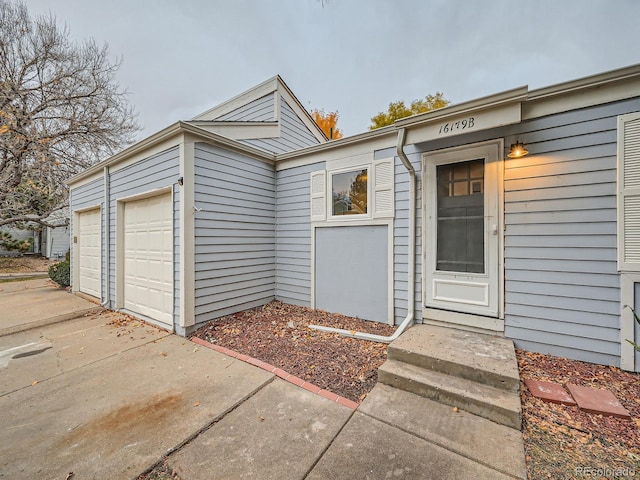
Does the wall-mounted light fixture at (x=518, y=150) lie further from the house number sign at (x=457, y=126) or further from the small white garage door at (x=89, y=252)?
the small white garage door at (x=89, y=252)

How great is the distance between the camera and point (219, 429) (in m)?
2.04

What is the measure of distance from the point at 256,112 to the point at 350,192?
12.4ft

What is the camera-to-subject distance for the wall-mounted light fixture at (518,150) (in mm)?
3029

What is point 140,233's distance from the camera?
4.84 metres

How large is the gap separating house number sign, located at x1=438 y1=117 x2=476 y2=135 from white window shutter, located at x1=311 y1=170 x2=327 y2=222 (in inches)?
84.8

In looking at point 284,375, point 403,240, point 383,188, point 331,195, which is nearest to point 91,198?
point 331,195

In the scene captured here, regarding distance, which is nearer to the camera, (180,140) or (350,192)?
(180,140)

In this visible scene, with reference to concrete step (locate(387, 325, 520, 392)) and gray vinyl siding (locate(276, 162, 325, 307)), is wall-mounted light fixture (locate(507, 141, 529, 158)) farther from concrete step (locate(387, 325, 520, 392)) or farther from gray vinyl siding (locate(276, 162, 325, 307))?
gray vinyl siding (locate(276, 162, 325, 307))

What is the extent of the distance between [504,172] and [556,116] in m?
0.75

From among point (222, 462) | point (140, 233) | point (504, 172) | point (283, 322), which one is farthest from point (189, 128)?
point (504, 172)

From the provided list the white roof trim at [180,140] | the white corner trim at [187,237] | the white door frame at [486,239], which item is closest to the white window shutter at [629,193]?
the white door frame at [486,239]

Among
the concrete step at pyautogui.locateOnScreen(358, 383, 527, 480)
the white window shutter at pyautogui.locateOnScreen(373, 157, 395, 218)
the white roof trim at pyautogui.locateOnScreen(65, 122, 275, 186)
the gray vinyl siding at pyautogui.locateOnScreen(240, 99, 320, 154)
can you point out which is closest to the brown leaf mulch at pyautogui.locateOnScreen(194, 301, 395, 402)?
the concrete step at pyautogui.locateOnScreen(358, 383, 527, 480)

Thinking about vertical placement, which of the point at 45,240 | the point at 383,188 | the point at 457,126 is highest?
the point at 457,126

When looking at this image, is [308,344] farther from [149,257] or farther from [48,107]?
[48,107]
